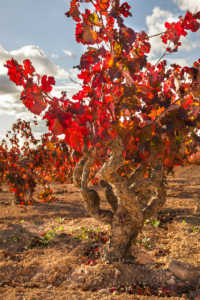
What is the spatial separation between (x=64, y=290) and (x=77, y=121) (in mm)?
2255

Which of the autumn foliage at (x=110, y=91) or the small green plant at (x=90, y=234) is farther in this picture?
the small green plant at (x=90, y=234)

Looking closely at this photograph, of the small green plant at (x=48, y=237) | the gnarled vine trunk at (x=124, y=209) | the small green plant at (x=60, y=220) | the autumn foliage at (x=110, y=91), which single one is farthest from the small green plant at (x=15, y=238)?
the autumn foliage at (x=110, y=91)

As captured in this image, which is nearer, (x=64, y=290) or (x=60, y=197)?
(x=64, y=290)

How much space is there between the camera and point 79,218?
24.2 ft

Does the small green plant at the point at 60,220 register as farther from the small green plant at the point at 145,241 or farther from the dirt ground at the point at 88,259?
the small green plant at the point at 145,241

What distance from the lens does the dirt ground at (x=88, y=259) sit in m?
3.45

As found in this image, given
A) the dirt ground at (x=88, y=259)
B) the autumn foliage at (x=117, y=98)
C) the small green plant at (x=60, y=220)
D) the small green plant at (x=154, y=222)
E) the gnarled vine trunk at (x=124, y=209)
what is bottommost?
the dirt ground at (x=88, y=259)

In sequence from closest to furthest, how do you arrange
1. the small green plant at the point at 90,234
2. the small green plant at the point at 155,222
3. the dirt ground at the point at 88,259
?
the dirt ground at the point at 88,259
the small green plant at the point at 90,234
the small green plant at the point at 155,222

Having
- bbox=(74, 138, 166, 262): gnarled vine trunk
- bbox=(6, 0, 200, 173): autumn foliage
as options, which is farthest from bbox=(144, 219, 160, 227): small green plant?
bbox=(6, 0, 200, 173): autumn foliage

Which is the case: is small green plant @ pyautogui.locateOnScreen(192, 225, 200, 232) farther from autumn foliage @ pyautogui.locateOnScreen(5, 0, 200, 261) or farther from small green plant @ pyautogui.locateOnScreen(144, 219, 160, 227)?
autumn foliage @ pyautogui.locateOnScreen(5, 0, 200, 261)

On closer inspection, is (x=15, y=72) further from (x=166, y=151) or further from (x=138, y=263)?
(x=138, y=263)

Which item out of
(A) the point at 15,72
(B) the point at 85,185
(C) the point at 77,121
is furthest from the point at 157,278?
(A) the point at 15,72

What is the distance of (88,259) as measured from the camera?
4457 millimetres

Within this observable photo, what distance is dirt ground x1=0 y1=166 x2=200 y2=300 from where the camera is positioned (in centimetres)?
345
